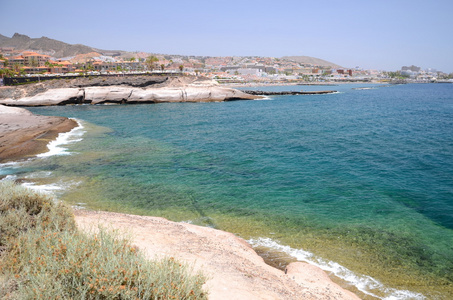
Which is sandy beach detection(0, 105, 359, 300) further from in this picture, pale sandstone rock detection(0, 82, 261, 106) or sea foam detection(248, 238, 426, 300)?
pale sandstone rock detection(0, 82, 261, 106)

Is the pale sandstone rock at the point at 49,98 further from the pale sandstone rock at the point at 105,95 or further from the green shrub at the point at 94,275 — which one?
the green shrub at the point at 94,275

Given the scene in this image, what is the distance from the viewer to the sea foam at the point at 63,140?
Result: 26312mm

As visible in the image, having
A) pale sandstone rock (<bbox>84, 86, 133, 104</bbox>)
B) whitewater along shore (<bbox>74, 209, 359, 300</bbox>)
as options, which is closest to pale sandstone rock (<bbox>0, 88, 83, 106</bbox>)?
pale sandstone rock (<bbox>84, 86, 133, 104</bbox>)

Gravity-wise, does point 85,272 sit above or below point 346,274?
above

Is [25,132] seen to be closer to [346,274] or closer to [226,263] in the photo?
[226,263]

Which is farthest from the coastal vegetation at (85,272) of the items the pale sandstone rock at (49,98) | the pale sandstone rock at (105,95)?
the pale sandstone rock at (49,98)

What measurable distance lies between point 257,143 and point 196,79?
7582cm

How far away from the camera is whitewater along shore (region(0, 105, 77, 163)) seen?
2593cm

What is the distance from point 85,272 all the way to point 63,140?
Result: 29797 millimetres

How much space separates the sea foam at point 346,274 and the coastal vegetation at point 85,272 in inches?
235

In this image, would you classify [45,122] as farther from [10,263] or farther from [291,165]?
[10,263]

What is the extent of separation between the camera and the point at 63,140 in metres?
31.5

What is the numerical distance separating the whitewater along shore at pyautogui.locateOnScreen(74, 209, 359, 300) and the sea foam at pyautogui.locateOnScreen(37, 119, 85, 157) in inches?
637

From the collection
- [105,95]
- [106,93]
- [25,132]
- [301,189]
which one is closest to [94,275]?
[301,189]
